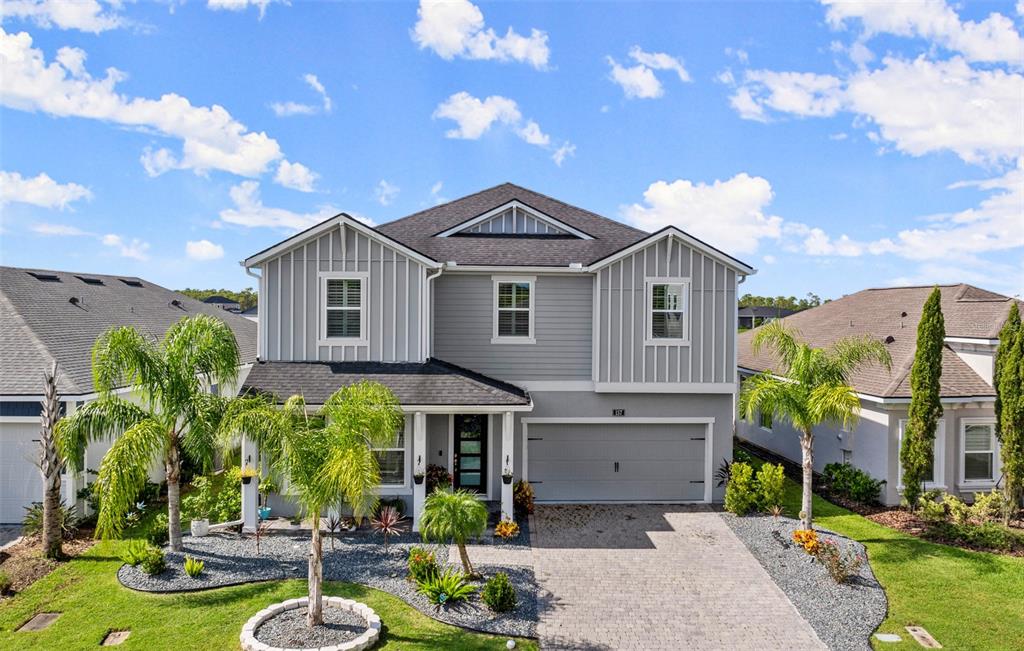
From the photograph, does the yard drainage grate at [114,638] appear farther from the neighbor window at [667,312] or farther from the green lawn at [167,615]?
the neighbor window at [667,312]

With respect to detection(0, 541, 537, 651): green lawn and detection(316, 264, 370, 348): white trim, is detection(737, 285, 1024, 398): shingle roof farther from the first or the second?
detection(316, 264, 370, 348): white trim

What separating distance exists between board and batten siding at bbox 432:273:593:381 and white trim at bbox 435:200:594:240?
8.02 feet

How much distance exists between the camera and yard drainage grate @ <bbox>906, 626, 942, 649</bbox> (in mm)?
8087

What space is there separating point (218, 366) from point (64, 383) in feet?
14.5

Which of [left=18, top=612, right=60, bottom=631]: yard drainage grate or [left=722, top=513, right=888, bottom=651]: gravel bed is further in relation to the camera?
[left=722, top=513, right=888, bottom=651]: gravel bed

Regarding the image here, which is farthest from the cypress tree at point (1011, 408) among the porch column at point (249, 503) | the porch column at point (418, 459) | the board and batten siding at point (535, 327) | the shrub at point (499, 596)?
the porch column at point (249, 503)

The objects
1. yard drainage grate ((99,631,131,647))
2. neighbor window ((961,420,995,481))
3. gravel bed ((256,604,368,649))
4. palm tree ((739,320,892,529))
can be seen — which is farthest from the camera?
neighbor window ((961,420,995,481))

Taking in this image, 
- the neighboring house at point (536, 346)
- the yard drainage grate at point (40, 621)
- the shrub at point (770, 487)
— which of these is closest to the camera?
the yard drainage grate at point (40, 621)

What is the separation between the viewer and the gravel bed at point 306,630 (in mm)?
7758

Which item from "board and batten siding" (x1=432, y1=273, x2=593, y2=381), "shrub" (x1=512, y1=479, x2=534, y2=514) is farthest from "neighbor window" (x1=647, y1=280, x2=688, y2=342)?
"shrub" (x1=512, y1=479, x2=534, y2=514)

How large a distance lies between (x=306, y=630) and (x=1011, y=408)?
14837mm

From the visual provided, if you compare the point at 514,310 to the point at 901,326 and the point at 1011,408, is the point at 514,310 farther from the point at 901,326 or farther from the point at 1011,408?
the point at 901,326

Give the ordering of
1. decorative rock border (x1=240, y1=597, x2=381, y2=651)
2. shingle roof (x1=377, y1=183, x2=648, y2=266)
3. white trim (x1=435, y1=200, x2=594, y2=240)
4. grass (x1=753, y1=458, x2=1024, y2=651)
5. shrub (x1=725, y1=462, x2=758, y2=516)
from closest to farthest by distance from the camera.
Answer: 1. decorative rock border (x1=240, y1=597, x2=381, y2=651)
2. grass (x1=753, y1=458, x2=1024, y2=651)
3. shrub (x1=725, y1=462, x2=758, y2=516)
4. shingle roof (x1=377, y1=183, x2=648, y2=266)
5. white trim (x1=435, y1=200, x2=594, y2=240)

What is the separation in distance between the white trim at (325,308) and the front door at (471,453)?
309 centimetres
